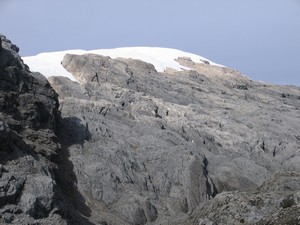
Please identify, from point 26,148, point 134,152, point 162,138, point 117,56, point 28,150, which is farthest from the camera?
point 117,56

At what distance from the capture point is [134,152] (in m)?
75.2

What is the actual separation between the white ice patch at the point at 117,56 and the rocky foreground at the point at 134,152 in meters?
5.28

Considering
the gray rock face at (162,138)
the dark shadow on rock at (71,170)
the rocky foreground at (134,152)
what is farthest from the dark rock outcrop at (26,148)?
Answer: the gray rock face at (162,138)

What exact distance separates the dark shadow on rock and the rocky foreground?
0.60 feet

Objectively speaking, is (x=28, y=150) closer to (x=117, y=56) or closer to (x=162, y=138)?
(x=162, y=138)

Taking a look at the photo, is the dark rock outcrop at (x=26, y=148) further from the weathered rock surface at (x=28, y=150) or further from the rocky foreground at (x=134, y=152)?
the rocky foreground at (x=134, y=152)

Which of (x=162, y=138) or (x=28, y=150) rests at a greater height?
(x=162, y=138)

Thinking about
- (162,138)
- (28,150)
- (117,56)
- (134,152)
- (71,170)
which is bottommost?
(71,170)

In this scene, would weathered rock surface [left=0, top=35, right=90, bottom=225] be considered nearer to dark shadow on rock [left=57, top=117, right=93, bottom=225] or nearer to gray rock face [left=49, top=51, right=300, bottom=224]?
dark shadow on rock [left=57, top=117, right=93, bottom=225]

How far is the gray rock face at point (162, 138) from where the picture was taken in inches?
2571

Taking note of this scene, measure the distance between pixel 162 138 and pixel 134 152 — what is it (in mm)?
7141

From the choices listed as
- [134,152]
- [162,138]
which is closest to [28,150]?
[134,152]

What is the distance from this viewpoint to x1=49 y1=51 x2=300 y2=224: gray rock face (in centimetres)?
6531

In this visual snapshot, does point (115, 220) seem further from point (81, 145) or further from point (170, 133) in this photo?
point (170, 133)
